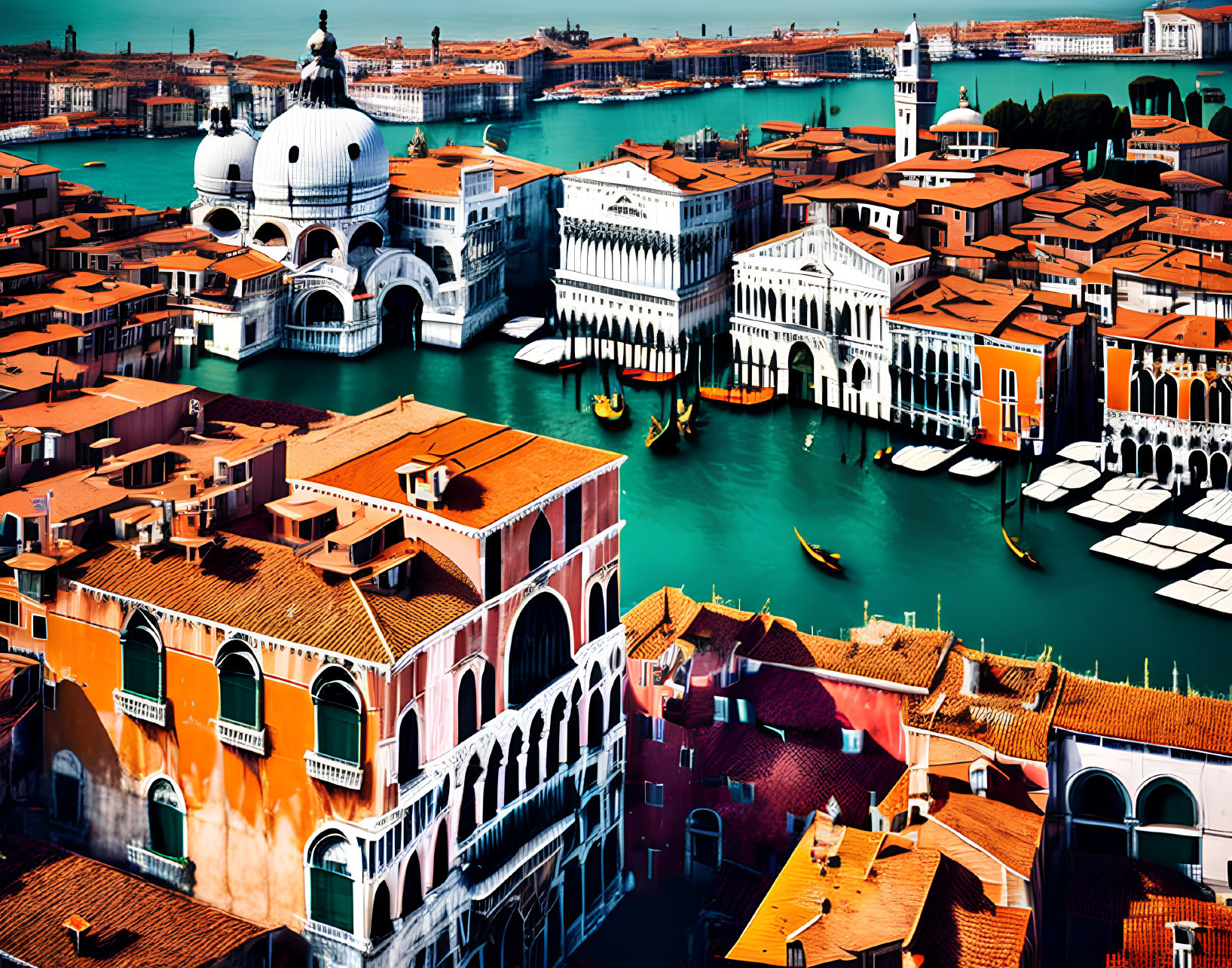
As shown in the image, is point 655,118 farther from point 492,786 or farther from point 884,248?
point 492,786

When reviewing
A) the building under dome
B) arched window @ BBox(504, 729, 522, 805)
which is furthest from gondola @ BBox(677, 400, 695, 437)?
arched window @ BBox(504, 729, 522, 805)

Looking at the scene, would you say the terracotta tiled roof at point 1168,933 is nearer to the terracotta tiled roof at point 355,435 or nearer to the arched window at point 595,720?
the arched window at point 595,720

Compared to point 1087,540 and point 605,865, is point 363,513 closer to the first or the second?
point 605,865

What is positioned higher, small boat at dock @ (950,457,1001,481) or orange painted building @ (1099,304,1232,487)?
orange painted building @ (1099,304,1232,487)

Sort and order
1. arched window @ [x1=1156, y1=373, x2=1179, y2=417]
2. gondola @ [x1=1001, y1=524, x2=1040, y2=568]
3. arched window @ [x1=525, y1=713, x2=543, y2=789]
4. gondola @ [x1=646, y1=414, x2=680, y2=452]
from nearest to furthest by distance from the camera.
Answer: arched window @ [x1=525, y1=713, x2=543, y2=789], gondola @ [x1=1001, y1=524, x2=1040, y2=568], arched window @ [x1=1156, y1=373, x2=1179, y2=417], gondola @ [x1=646, y1=414, x2=680, y2=452]

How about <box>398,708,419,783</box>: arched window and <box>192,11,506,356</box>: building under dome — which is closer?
<box>398,708,419,783</box>: arched window

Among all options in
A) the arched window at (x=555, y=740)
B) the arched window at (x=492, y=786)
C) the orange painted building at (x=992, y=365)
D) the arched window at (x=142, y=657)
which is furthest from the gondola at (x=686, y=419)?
the arched window at (x=142, y=657)

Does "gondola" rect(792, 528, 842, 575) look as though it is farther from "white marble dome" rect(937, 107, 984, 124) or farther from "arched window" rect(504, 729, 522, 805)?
"white marble dome" rect(937, 107, 984, 124)

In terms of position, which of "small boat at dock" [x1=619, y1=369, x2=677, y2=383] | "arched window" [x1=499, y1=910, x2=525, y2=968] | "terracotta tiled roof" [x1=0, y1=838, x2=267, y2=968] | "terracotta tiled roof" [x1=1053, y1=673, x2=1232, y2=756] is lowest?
"arched window" [x1=499, y1=910, x2=525, y2=968]
